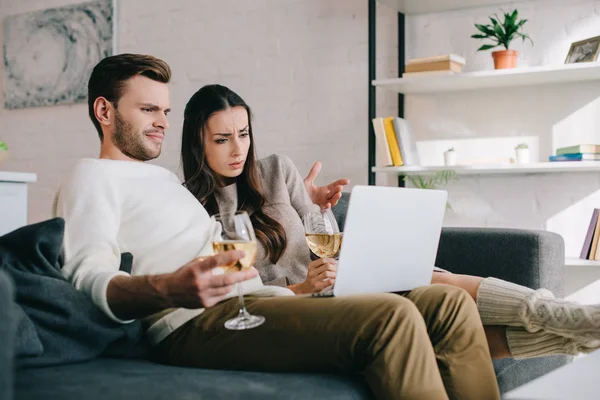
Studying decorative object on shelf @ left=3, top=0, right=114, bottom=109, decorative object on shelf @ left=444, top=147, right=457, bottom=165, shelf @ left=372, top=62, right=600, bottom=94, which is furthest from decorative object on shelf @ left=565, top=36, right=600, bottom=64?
decorative object on shelf @ left=3, top=0, right=114, bottom=109

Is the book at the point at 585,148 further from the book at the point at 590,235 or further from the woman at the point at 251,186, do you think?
the woman at the point at 251,186

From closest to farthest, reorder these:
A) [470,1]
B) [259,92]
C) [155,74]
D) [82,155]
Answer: [155,74] < [470,1] < [259,92] < [82,155]

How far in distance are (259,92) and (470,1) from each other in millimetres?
1161

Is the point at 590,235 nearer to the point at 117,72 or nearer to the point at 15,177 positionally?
the point at 117,72

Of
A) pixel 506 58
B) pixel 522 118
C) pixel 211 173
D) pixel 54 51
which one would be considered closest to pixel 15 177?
pixel 211 173

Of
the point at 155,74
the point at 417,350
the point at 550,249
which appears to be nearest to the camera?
the point at 417,350

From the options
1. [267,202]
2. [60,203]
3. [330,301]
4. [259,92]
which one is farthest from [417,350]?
[259,92]

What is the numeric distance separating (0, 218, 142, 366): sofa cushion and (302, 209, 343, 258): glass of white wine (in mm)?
506

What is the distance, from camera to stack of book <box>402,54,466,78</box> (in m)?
3.06

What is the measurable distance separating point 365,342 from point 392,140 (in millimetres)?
1947

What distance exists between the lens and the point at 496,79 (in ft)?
10.1

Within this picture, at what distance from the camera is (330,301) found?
4.66ft

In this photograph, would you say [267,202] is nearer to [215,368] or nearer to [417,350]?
[215,368]

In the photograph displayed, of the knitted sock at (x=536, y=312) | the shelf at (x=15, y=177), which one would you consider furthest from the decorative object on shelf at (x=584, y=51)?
the shelf at (x=15, y=177)
